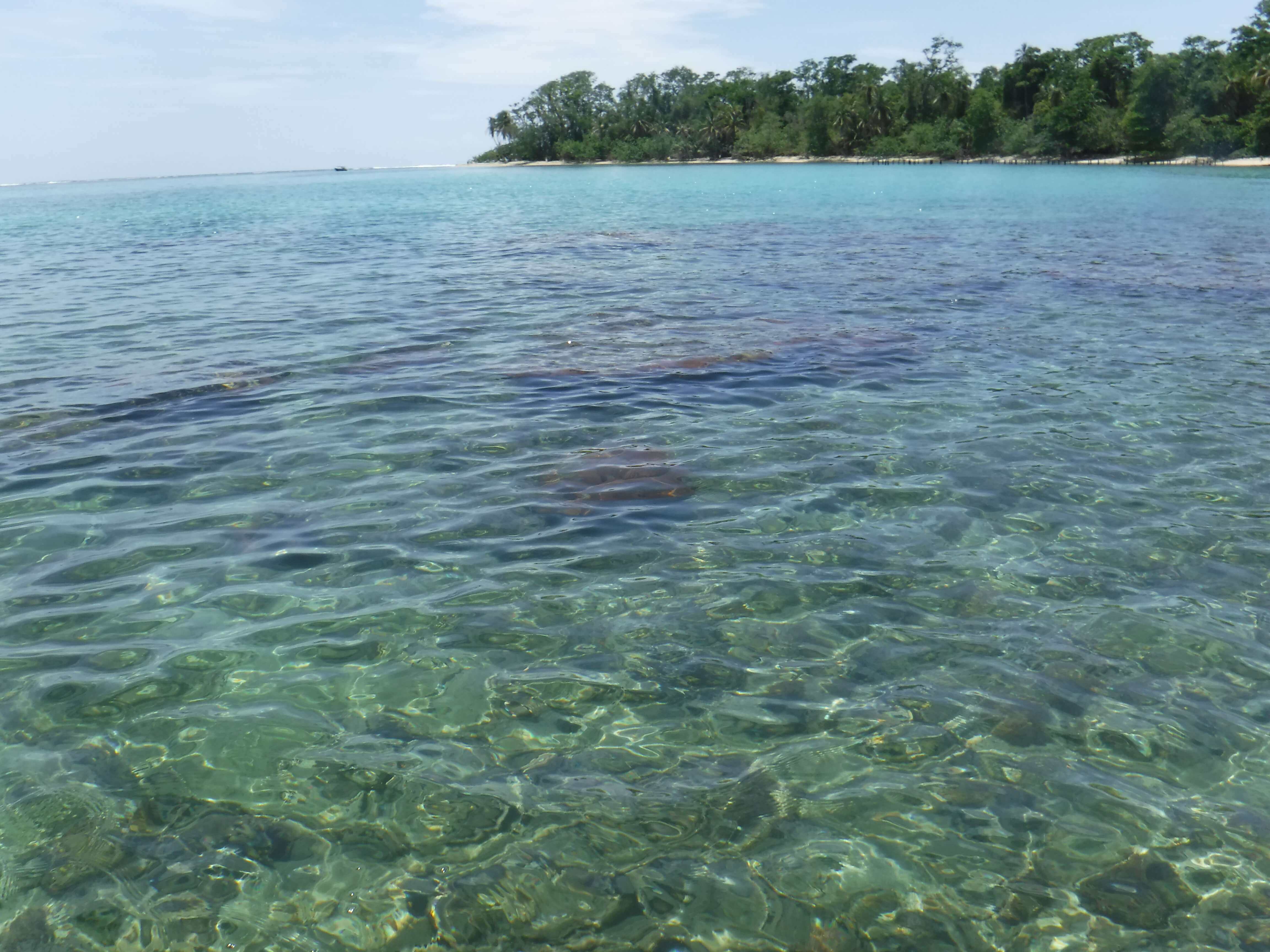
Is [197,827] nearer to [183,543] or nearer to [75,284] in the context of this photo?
[183,543]

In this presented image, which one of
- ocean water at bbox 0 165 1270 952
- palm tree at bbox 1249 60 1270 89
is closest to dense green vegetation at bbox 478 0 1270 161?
palm tree at bbox 1249 60 1270 89

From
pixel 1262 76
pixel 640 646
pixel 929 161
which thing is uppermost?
pixel 1262 76

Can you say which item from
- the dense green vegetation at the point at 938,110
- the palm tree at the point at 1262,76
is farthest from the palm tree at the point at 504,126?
the palm tree at the point at 1262,76

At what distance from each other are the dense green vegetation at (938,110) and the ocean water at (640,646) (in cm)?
9622

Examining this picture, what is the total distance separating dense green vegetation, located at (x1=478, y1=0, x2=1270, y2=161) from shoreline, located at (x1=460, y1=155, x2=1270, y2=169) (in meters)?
0.96

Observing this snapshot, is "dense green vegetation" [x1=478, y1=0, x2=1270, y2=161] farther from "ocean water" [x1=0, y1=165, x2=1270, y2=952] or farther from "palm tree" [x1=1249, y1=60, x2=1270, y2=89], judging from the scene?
"ocean water" [x1=0, y1=165, x2=1270, y2=952]

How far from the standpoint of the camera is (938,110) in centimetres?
13050

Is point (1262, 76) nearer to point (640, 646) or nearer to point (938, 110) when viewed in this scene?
point (938, 110)

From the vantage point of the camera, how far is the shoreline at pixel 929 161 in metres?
84.6

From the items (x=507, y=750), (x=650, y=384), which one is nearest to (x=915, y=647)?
(x=507, y=750)

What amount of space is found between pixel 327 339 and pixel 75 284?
11751mm

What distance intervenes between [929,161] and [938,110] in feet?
52.6

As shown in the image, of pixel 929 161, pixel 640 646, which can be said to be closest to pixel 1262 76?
pixel 929 161

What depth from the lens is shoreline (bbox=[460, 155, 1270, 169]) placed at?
84625mm
